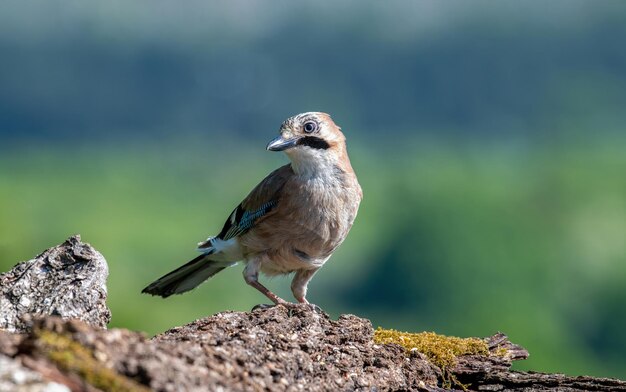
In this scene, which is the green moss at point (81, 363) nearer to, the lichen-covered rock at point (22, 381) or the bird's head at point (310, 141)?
the lichen-covered rock at point (22, 381)

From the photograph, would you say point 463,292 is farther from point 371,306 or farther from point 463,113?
point 463,113

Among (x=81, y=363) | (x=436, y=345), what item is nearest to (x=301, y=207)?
(x=436, y=345)

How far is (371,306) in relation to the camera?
29.9m

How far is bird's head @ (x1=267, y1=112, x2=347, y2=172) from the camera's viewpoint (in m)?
9.98

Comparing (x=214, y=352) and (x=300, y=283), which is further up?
(x=300, y=283)

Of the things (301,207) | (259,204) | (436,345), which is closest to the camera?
(436,345)

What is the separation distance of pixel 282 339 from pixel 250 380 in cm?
86

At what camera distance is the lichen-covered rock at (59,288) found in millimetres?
6633

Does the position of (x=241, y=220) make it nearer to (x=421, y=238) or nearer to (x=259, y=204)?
(x=259, y=204)

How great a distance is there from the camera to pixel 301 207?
32.8ft

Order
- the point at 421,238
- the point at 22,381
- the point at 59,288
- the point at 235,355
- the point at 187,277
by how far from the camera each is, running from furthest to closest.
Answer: the point at 421,238 < the point at 187,277 < the point at 59,288 < the point at 235,355 < the point at 22,381

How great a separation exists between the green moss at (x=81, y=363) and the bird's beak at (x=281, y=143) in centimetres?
516

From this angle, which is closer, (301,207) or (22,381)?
(22,381)

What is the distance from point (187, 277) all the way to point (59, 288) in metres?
4.55
